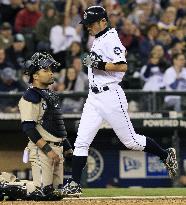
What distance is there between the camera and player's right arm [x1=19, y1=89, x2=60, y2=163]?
298 inches

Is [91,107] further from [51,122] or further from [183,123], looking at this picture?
[183,123]

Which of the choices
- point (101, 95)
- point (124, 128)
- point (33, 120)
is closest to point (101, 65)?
point (101, 95)

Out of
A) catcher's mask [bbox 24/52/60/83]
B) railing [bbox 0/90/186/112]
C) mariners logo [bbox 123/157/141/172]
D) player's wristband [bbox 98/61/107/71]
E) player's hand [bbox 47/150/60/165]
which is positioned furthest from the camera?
mariners logo [bbox 123/157/141/172]

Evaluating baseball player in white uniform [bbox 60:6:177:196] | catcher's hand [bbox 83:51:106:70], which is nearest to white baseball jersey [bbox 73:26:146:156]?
baseball player in white uniform [bbox 60:6:177:196]

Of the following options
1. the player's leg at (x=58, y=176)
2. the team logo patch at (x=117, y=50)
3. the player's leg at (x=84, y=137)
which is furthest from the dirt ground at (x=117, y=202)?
the team logo patch at (x=117, y=50)

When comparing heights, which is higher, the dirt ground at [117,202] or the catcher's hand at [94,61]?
the catcher's hand at [94,61]

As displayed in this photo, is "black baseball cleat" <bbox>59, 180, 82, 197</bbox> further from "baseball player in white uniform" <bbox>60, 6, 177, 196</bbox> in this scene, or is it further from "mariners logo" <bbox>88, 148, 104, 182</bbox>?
"mariners logo" <bbox>88, 148, 104, 182</bbox>

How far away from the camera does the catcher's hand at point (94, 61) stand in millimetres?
8062

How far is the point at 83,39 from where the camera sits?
14.3 m

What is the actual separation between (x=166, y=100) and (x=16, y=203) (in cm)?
505

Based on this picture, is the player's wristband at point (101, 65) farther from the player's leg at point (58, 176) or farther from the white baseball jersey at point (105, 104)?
the player's leg at point (58, 176)

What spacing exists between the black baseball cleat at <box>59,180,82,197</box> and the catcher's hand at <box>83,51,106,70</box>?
3.56 feet

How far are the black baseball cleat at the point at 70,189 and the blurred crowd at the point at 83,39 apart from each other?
443cm

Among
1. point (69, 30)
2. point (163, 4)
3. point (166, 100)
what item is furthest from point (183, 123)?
point (163, 4)
